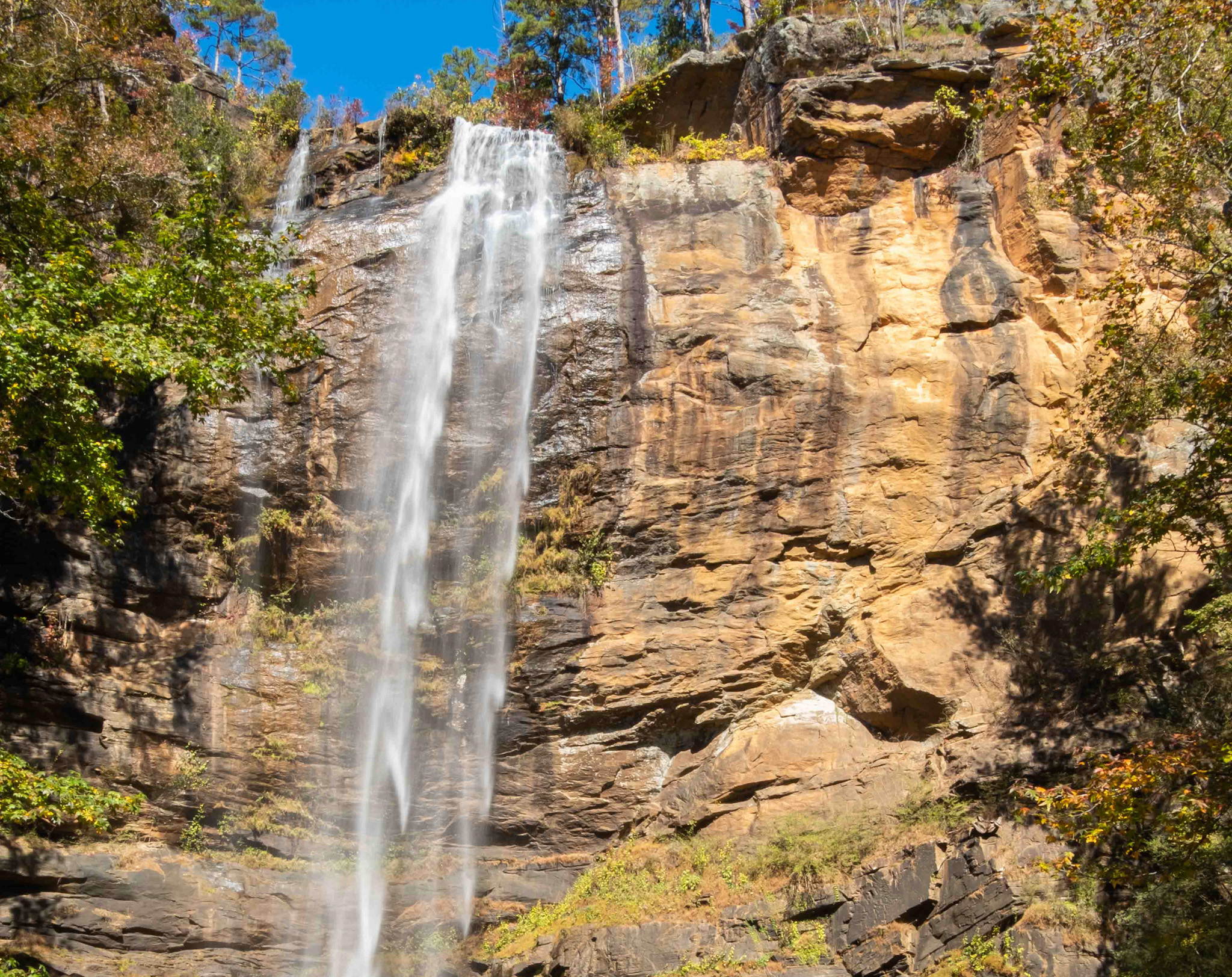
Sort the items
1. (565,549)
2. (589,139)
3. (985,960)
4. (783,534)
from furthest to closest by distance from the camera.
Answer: (589,139) < (565,549) < (783,534) < (985,960)

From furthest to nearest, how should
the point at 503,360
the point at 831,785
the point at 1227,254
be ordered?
the point at 503,360
the point at 831,785
the point at 1227,254

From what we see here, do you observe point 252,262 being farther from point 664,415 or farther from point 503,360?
point 664,415

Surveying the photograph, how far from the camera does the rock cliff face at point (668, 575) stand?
13727 millimetres

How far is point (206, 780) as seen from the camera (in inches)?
574

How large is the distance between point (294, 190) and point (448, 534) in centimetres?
844

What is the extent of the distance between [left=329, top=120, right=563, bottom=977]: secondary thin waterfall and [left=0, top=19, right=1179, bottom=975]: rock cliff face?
43 centimetres

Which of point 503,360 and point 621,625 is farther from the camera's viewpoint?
point 503,360

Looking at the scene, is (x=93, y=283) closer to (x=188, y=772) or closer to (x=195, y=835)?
(x=188, y=772)

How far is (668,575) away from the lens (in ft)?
49.4

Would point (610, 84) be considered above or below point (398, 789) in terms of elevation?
above

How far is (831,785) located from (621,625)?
3624 mm

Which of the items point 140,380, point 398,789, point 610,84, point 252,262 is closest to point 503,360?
point 252,262

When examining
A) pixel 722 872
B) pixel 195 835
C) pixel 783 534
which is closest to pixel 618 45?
pixel 783 534

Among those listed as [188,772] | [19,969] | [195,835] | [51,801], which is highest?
[188,772]
